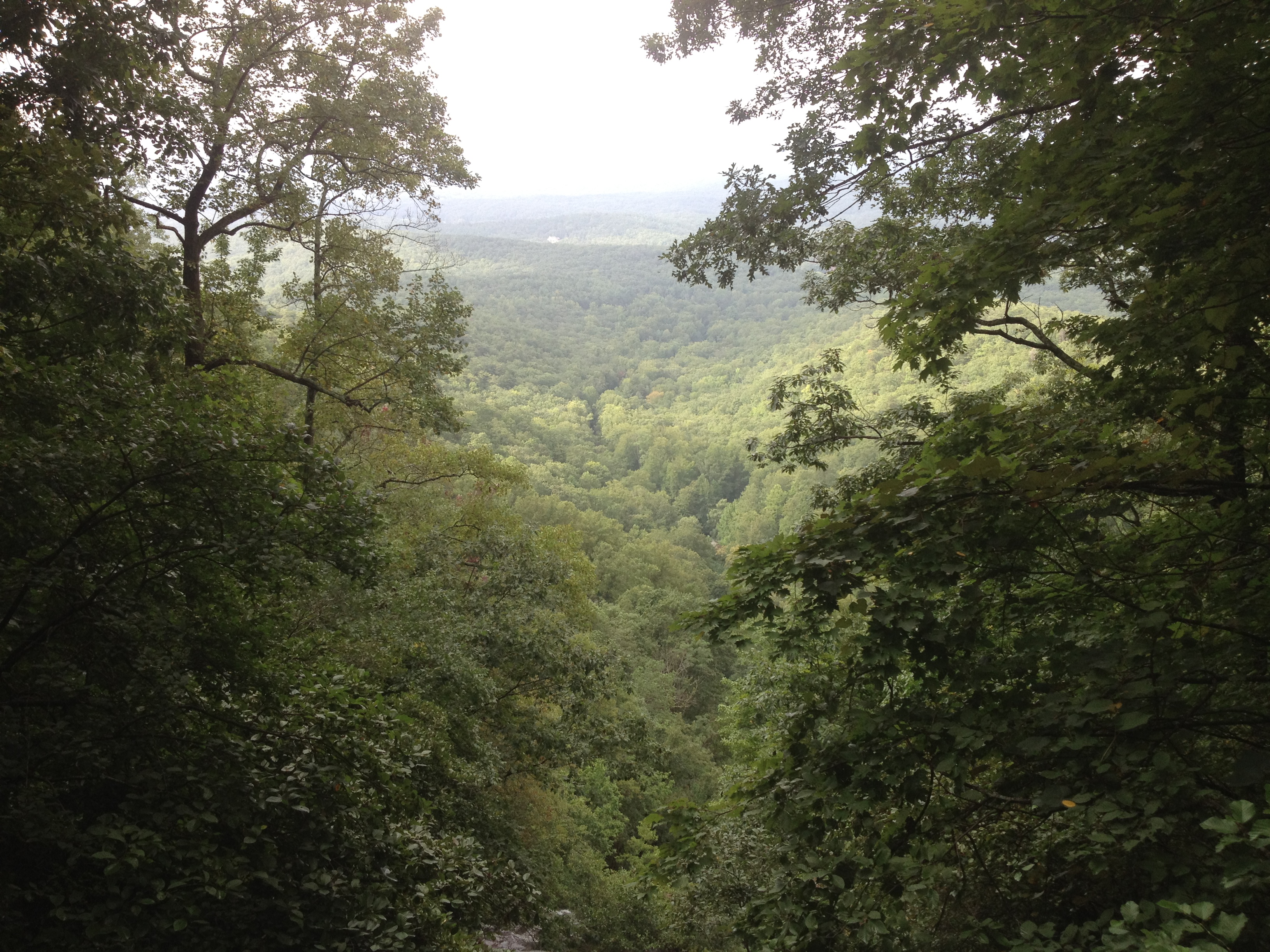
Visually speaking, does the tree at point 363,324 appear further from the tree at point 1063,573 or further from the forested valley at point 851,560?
the tree at point 1063,573

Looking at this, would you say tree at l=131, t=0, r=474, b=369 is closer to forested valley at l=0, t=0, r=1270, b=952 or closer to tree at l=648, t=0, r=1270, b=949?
forested valley at l=0, t=0, r=1270, b=952

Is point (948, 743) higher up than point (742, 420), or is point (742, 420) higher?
point (948, 743)

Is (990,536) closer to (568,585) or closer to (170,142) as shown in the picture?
(170,142)

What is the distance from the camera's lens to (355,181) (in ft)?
37.6

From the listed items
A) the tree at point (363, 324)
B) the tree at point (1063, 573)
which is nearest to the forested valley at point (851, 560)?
the tree at point (1063, 573)

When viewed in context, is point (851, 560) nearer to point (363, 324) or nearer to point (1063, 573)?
point (1063, 573)

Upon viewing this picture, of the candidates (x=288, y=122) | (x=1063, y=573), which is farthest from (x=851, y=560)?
(x=288, y=122)

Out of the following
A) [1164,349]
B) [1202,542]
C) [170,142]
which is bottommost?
[1202,542]

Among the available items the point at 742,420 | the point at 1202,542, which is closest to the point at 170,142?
the point at 1202,542

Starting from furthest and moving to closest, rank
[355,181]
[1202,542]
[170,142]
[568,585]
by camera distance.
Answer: [568,585] < [355,181] < [170,142] < [1202,542]

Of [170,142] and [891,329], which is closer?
[891,329]

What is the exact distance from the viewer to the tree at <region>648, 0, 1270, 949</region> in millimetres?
2719

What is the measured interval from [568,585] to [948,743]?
1233cm

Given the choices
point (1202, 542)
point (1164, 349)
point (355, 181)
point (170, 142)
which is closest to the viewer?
point (1202, 542)
